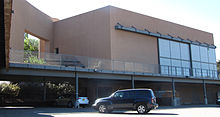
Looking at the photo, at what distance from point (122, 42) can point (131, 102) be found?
51.2 feet

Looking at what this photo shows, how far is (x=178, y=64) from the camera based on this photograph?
38469 millimetres

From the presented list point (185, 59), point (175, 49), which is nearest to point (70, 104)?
point (175, 49)

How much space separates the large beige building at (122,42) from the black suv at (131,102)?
852cm

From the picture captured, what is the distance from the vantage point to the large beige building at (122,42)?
30188mm

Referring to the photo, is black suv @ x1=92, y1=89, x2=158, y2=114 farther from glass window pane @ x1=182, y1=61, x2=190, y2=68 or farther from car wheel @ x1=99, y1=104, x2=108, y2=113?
glass window pane @ x1=182, y1=61, x2=190, y2=68

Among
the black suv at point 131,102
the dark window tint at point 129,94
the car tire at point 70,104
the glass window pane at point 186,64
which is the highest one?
the glass window pane at point 186,64

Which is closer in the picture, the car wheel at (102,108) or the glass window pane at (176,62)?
the car wheel at (102,108)

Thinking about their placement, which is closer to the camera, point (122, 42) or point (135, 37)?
point (122, 42)

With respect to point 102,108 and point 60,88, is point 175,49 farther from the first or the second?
point 102,108

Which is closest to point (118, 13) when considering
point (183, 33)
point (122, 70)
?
point (122, 70)

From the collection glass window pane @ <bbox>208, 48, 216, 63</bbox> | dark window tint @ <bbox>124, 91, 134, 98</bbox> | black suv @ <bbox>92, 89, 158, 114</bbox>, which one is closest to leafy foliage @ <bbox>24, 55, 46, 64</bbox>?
black suv @ <bbox>92, 89, 158, 114</bbox>

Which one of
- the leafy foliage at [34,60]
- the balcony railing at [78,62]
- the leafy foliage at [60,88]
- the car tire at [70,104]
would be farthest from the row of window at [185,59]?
the leafy foliage at [34,60]

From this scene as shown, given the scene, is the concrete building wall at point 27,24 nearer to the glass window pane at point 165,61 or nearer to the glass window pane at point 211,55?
the glass window pane at point 165,61

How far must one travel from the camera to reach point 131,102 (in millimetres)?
17109
